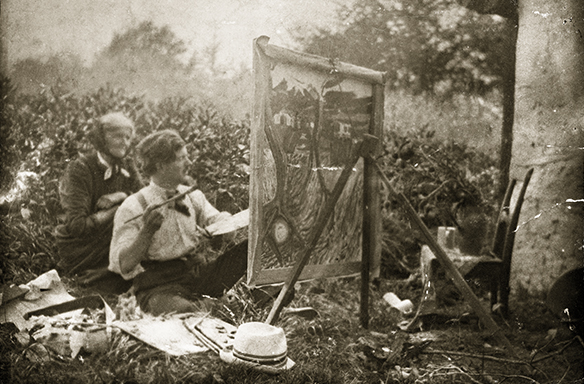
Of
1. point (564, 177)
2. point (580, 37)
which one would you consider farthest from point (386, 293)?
point (580, 37)

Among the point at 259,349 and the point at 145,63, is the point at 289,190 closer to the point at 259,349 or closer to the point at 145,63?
the point at 259,349

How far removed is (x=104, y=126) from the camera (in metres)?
3.26

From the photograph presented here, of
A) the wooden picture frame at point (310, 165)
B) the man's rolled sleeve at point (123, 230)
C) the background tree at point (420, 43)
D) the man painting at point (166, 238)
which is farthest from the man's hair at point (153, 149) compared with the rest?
the background tree at point (420, 43)

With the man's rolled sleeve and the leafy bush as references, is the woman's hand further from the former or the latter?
the leafy bush

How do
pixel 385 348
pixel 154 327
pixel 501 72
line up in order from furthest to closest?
pixel 501 72 → pixel 385 348 → pixel 154 327

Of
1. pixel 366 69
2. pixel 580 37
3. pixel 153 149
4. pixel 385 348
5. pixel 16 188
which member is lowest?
pixel 385 348

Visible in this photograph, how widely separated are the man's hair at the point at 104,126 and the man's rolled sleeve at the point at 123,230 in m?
0.35

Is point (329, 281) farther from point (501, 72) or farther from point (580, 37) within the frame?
point (580, 37)

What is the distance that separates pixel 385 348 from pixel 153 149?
6.25 feet

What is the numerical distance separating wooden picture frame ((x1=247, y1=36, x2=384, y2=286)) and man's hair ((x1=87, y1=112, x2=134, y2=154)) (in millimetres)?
775

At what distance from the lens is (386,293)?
12.6 feet

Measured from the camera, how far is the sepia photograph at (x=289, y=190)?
326cm

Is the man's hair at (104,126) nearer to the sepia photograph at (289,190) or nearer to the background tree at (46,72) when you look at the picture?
the sepia photograph at (289,190)

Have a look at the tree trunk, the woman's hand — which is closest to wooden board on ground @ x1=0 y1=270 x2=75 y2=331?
the woman's hand
